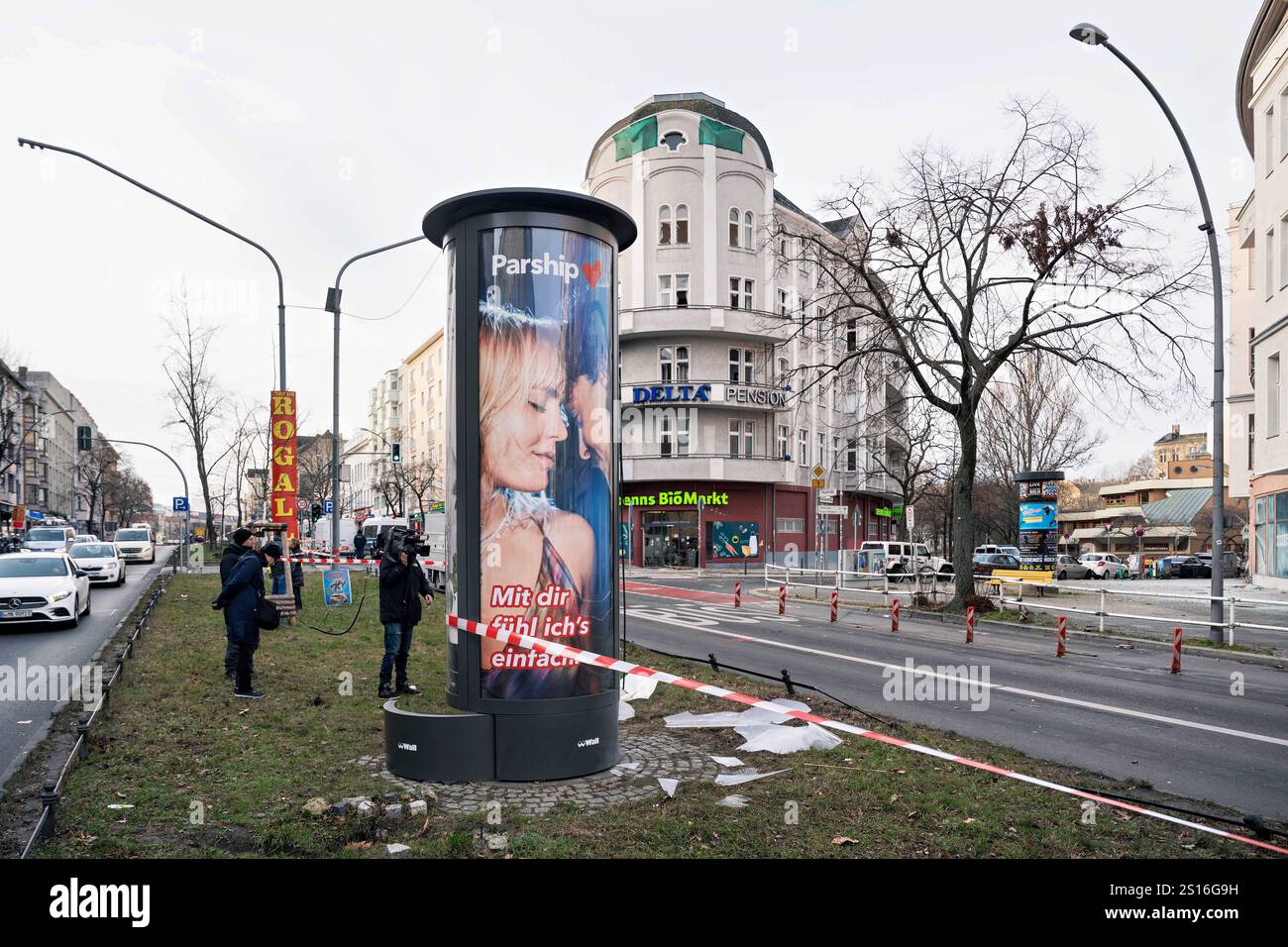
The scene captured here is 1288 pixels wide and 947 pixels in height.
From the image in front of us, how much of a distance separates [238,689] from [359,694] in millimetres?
1240

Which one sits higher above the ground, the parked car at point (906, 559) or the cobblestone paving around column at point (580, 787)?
the cobblestone paving around column at point (580, 787)

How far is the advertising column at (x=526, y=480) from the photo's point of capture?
6781mm

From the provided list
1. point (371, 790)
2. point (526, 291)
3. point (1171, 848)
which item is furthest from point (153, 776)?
point (1171, 848)

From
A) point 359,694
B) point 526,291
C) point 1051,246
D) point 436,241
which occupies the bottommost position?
Result: point 359,694

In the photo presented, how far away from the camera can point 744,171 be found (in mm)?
49469

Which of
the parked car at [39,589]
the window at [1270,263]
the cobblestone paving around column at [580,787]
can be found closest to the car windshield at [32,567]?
the parked car at [39,589]

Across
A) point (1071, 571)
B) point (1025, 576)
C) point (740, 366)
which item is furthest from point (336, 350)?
point (1071, 571)

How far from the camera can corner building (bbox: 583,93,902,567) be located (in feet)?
158

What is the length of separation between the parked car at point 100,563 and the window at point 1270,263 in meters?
34.6

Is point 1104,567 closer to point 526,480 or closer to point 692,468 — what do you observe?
point 692,468

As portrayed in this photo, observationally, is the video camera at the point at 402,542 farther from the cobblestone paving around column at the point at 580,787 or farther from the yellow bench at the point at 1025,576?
the yellow bench at the point at 1025,576

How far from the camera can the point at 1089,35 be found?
1543cm
